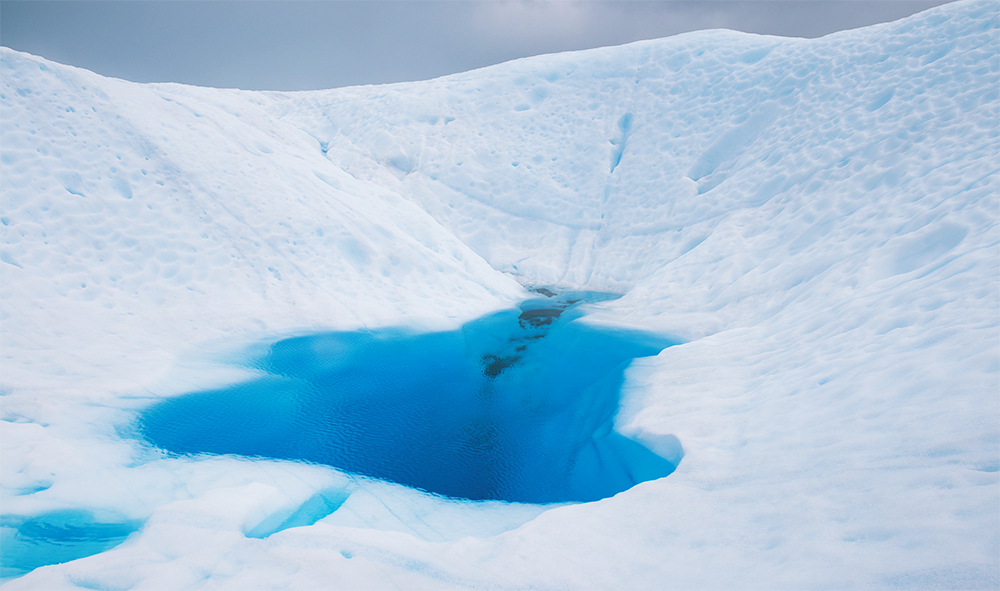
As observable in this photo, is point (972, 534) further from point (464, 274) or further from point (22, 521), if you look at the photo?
point (464, 274)

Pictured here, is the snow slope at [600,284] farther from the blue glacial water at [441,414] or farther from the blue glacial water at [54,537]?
the blue glacial water at [441,414]

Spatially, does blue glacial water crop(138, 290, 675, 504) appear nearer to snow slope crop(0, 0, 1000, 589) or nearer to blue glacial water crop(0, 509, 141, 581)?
snow slope crop(0, 0, 1000, 589)

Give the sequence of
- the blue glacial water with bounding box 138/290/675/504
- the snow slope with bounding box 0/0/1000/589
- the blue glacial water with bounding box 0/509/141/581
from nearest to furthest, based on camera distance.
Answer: the snow slope with bounding box 0/0/1000/589, the blue glacial water with bounding box 0/509/141/581, the blue glacial water with bounding box 138/290/675/504

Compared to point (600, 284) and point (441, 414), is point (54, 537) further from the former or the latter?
point (600, 284)

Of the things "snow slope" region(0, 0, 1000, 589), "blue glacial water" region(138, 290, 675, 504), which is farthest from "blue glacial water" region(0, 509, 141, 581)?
"blue glacial water" region(138, 290, 675, 504)

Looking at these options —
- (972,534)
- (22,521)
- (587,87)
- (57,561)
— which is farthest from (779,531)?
(587,87)

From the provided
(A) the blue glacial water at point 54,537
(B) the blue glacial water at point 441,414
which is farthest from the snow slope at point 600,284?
(B) the blue glacial water at point 441,414

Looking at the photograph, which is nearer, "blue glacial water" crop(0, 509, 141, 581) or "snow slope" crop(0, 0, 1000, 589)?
"snow slope" crop(0, 0, 1000, 589)
